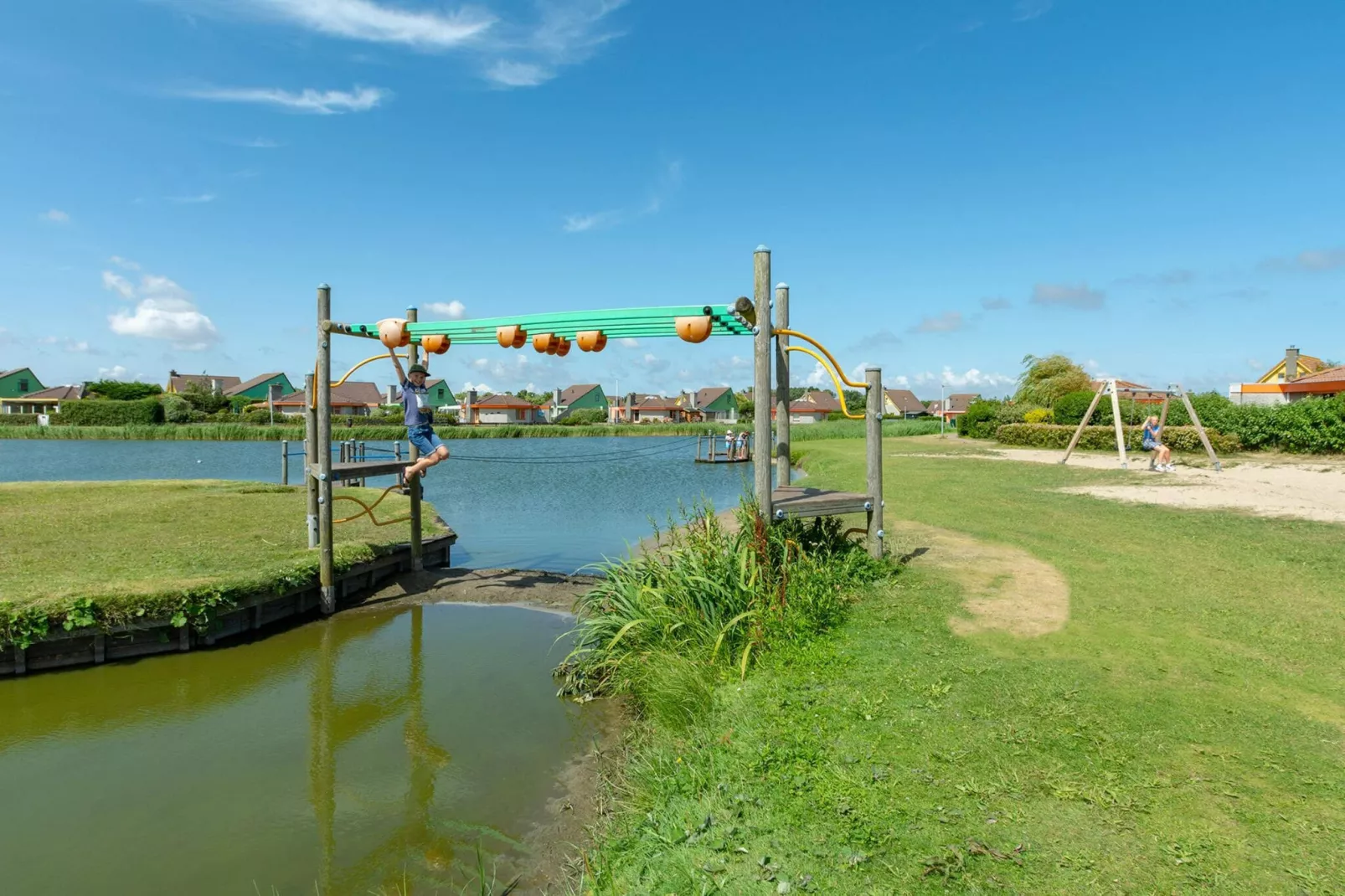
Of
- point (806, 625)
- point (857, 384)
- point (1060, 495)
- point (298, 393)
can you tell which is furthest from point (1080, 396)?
point (298, 393)

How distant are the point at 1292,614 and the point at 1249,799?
349cm

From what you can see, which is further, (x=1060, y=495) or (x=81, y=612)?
(x=1060, y=495)

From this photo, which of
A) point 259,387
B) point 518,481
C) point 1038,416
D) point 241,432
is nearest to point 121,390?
point 259,387

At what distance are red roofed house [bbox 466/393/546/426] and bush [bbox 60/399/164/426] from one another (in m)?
35.3

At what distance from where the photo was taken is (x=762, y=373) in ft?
24.3

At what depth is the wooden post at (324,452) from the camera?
31.2 feet

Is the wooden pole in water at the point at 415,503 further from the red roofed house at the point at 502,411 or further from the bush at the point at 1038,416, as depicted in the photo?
the red roofed house at the point at 502,411

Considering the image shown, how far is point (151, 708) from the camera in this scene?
6777 mm

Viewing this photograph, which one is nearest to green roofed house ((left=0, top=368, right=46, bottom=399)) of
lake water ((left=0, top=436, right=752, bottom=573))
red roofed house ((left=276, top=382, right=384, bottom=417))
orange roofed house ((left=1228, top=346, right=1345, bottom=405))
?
red roofed house ((left=276, top=382, right=384, bottom=417))

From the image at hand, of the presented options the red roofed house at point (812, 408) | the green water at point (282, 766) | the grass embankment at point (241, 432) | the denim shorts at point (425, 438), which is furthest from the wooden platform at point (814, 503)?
the red roofed house at point (812, 408)

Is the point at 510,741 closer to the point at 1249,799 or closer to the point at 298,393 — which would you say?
the point at 1249,799

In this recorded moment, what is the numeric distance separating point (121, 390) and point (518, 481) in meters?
69.3

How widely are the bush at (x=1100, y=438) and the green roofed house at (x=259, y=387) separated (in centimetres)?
8086

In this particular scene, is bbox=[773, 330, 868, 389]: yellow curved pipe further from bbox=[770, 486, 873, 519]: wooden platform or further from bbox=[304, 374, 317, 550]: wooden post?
bbox=[304, 374, 317, 550]: wooden post
